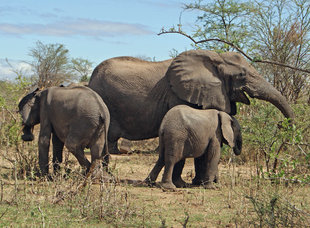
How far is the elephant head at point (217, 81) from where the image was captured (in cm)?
904

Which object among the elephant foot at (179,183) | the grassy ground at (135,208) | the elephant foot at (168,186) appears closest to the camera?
the grassy ground at (135,208)

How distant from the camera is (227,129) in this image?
8.31 metres

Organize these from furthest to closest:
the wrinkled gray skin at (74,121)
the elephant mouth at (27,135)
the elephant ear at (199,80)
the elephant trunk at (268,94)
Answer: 1. the elephant trunk at (268,94)
2. the elephant ear at (199,80)
3. the elephant mouth at (27,135)
4. the wrinkled gray skin at (74,121)

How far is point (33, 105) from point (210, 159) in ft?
9.90

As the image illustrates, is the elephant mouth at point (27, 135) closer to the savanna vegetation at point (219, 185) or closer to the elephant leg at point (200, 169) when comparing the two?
the savanna vegetation at point (219, 185)

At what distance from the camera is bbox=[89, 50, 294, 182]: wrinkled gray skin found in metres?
9.09

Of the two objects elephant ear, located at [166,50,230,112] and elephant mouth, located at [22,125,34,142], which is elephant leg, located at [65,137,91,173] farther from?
elephant ear, located at [166,50,230,112]

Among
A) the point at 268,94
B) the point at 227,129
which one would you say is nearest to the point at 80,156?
the point at 227,129

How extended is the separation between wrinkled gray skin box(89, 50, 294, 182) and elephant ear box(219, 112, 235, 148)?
2.22 ft

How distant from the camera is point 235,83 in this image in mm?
9273

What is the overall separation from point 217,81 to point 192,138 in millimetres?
1582

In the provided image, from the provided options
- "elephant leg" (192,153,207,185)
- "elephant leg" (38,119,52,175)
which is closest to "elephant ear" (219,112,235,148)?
"elephant leg" (192,153,207,185)

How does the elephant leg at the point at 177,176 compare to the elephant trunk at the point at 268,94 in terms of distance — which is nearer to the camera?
the elephant leg at the point at 177,176

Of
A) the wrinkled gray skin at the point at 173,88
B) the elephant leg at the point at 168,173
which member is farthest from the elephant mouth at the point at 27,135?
the elephant leg at the point at 168,173
